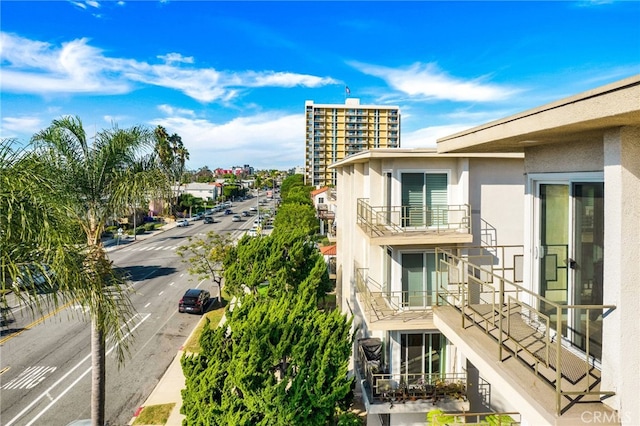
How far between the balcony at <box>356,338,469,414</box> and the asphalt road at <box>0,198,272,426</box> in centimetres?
718

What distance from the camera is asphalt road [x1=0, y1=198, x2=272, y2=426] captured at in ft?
48.7

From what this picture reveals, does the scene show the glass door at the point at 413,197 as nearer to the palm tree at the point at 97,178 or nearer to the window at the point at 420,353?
the window at the point at 420,353

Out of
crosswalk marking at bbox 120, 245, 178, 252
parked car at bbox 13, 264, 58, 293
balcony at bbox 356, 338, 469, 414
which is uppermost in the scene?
parked car at bbox 13, 264, 58, 293

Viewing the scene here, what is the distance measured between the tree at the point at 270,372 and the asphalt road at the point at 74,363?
2.91m

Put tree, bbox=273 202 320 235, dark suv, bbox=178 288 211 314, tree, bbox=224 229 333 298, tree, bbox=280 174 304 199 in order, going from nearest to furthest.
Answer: tree, bbox=224 229 333 298 < dark suv, bbox=178 288 211 314 < tree, bbox=273 202 320 235 < tree, bbox=280 174 304 199

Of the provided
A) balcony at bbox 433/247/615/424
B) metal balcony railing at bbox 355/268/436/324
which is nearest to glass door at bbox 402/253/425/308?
metal balcony railing at bbox 355/268/436/324

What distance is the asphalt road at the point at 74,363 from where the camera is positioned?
14.8 meters

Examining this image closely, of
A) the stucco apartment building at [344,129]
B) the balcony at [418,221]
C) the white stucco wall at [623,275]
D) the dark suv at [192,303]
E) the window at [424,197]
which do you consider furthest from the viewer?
the stucco apartment building at [344,129]

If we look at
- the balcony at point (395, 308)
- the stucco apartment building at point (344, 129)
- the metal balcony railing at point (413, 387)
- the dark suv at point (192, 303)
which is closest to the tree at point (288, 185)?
the stucco apartment building at point (344, 129)

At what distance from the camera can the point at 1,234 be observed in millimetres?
6734

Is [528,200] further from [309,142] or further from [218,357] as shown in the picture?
[309,142]

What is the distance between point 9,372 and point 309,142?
99.7 meters

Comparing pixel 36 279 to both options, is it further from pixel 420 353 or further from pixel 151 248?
pixel 151 248

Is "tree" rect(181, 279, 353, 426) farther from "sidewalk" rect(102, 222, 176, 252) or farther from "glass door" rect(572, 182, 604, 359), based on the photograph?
"sidewalk" rect(102, 222, 176, 252)
